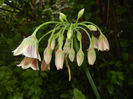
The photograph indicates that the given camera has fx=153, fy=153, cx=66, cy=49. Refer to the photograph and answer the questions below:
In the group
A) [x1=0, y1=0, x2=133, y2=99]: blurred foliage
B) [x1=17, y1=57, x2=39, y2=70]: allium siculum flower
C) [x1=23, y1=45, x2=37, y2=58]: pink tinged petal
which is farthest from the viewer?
[x1=0, y1=0, x2=133, y2=99]: blurred foliage

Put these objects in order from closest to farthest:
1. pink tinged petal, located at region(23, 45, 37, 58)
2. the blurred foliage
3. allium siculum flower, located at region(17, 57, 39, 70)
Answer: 1. pink tinged petal, located at region(23, 45, 37, 58)
2. allium siculum flower, located at region(17, 57, 39, 70)
3. the blurred foliage

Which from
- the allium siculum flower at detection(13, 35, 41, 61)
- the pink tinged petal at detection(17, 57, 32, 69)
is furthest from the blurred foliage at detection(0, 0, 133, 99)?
the allium siculum flower at detection(13, 35, 41, 61)

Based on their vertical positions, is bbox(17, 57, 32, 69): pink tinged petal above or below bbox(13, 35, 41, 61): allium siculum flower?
below

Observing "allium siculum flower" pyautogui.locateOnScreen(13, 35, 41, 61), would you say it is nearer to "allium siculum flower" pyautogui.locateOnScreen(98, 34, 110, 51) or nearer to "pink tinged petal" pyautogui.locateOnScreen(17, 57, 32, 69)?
"pink tinged petal" pyautogui.locateOnScreen(17, 57, 32, 69)

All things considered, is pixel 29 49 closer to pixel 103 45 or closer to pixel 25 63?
pixel 25 63

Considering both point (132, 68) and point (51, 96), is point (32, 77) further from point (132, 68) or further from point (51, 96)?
point (132, 68)

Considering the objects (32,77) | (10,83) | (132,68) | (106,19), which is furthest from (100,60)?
(10,83)

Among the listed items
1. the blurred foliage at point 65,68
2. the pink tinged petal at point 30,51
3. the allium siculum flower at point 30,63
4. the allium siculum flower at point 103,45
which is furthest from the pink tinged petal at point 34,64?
the blurred foliage at point 65,68

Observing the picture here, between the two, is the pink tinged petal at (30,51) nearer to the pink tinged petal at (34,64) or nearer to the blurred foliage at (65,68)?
the pink tinged petal at (34,64)
